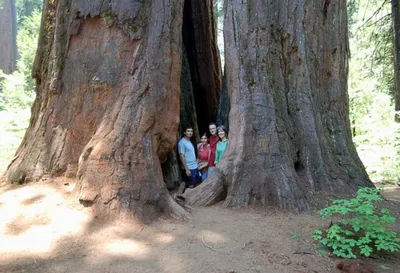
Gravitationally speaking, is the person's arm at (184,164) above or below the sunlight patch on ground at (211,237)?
above

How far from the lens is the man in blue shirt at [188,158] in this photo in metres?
6.16

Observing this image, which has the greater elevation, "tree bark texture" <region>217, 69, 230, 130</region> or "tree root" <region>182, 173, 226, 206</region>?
"tree bark texture" <region>217, 69, 230, 130</region>

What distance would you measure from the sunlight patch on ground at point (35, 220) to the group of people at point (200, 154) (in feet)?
8.73

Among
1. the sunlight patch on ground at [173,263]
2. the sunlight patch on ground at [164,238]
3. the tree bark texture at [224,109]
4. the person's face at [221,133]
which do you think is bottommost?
the sunlight patch on ground at [173,263]

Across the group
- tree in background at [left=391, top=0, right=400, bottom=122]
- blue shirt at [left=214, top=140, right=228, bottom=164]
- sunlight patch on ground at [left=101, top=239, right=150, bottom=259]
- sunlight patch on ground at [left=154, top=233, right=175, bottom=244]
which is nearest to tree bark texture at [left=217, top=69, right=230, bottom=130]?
blue shirt at [left=214, top=140, right=228, bottom=164]

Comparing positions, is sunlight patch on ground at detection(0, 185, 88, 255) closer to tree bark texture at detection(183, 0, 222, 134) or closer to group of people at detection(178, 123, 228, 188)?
group of people at detection(178, 123, 228, 188)

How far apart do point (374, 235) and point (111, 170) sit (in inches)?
123

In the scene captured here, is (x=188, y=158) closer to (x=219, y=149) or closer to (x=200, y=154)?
(x=200, y=154)

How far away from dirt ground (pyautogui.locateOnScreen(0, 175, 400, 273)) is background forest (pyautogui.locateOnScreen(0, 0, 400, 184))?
509cm

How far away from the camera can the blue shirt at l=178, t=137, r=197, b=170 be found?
6184 mm

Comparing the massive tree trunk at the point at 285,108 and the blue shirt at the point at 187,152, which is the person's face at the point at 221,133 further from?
the massive tree trunk at the point at 285,108

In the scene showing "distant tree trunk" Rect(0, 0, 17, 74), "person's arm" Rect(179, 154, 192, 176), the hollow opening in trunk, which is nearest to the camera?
"person's arm" Rect(179, 154, 192, 176)

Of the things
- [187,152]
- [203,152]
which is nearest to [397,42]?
[203,152]

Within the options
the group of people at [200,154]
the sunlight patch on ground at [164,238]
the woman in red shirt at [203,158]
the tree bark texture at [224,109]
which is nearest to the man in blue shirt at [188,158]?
the group of people at [200,154]
